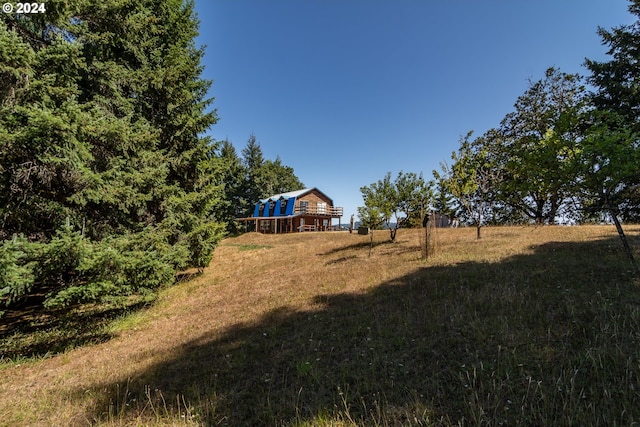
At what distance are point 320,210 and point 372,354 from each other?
112 ft

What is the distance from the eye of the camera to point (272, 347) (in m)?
5.40

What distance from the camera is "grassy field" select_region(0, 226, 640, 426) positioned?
3.11 m

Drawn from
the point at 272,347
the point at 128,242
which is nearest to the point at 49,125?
the point at 128,242

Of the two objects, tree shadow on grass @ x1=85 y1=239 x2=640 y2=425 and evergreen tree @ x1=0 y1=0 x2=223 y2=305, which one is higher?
evergreen tree @ x1=0 y1=0 x2=223 y2=305

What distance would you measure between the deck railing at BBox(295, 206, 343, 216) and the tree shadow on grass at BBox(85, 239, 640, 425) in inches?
1188

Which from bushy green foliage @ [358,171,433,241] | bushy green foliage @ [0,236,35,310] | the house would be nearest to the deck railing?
the house

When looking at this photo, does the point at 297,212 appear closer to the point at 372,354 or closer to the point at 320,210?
the point at 320,210

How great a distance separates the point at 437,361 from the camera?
13.0 ft

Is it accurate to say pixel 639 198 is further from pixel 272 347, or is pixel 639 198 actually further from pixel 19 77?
pixel 19 77

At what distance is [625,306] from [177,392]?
24.7 ft

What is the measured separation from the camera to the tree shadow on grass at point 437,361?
117 inches

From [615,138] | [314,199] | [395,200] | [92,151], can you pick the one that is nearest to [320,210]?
[314,199]

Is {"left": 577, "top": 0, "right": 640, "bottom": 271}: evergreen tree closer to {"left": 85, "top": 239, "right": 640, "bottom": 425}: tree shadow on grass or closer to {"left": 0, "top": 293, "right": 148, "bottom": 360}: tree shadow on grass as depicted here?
{"left": 85, "top": 239, "right": 640, "bottom": 425}: tree shadow on grass

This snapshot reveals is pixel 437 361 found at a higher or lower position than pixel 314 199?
lower
